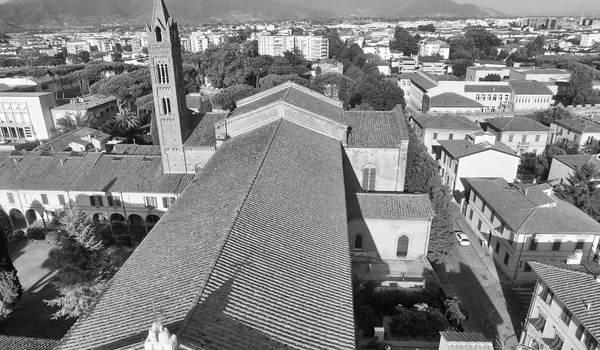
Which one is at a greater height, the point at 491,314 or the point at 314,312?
the point at 314,312

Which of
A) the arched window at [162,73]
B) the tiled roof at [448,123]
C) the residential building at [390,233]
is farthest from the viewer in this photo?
the tiled roof at [448,123]

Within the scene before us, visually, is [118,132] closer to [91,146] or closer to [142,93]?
[91,146]

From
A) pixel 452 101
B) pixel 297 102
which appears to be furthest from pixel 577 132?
pixel 297 102

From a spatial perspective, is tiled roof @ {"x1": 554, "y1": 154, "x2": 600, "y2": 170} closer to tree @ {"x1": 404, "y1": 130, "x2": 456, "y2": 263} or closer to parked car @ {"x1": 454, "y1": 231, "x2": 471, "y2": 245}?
tree @ {"x1": 404, "y1": 130, "x2": 456, "y2": 263}

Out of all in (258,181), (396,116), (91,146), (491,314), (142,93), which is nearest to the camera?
(258,181)

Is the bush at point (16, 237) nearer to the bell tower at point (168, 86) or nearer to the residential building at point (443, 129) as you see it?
the bell tower at point (168, 86)

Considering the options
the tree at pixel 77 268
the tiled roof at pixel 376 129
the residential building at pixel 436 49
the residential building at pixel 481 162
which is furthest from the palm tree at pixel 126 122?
the residential building at pixel 436 49

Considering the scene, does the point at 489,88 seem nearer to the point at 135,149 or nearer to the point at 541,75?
the point at 541,75

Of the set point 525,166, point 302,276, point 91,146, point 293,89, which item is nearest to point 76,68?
point 91,146
